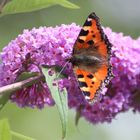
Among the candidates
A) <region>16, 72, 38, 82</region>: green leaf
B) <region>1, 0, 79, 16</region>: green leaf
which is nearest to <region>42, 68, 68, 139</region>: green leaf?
<region>16, 72, 38, 82</region>: green leaf

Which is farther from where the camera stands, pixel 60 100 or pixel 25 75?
pixel 25 75

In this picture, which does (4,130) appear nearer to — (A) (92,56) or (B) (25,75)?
(B) (25,75)

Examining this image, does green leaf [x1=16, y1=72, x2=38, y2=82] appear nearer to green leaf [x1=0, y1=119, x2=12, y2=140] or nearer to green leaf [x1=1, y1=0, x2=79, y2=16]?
green leaf [x1=1, y1=0, x2=79, y2=16]

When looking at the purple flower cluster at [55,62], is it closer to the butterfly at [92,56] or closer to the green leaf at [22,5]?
the butterfly at [92,56]

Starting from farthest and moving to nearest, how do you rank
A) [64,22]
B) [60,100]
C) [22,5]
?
[64,22] < [22,5] < [60,100]

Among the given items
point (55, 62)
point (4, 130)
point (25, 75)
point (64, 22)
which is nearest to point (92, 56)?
point (55, 62)

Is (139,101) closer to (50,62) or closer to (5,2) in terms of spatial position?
(50,62)
